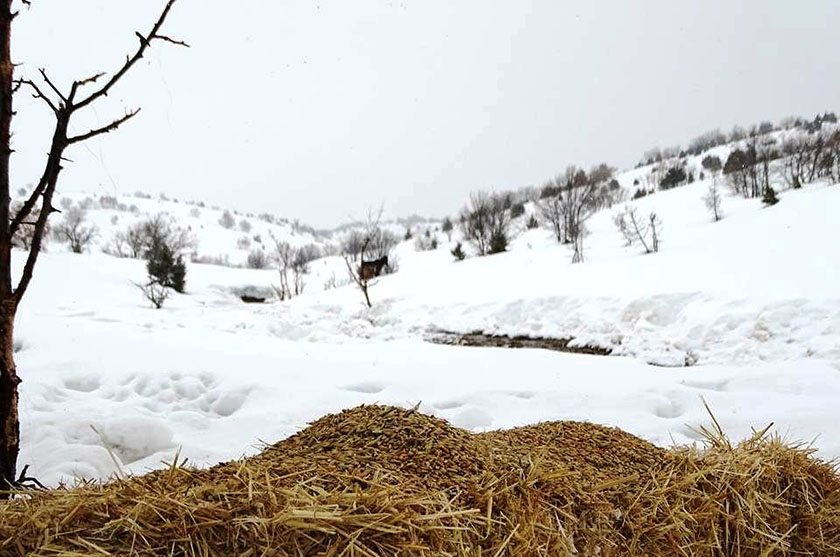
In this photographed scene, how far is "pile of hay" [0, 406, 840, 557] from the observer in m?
0.89

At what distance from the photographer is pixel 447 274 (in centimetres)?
2133

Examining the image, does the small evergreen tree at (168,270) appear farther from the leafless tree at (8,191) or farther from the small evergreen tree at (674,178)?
the small evergreen tree at (674,178)

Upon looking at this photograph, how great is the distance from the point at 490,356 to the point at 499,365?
0.49 m

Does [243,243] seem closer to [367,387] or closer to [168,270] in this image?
[168,270]

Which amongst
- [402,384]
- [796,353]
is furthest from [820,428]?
[796,353]

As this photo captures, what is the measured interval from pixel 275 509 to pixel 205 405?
8.92ft

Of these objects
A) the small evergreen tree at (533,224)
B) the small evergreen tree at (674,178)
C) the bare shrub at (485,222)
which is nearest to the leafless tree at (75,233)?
the bare shrub at (485,222)

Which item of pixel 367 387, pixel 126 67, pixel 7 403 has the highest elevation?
pixel 126 67

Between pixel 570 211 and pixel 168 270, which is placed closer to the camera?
pixel 168 270

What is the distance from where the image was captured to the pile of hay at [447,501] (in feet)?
2.92

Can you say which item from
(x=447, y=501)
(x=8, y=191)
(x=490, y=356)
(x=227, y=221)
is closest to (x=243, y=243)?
(x=227, y=221)

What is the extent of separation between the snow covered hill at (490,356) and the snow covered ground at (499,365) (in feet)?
0.07

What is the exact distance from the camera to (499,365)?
4.91m

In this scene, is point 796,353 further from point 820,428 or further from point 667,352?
point 820,428
